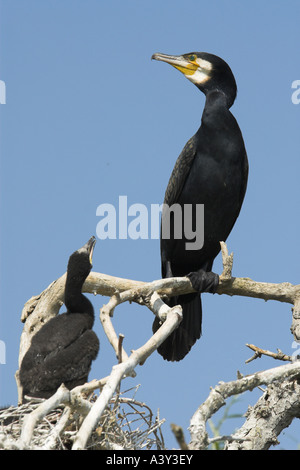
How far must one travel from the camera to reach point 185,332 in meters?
6.77

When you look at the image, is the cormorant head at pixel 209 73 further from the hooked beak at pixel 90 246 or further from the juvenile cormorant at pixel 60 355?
the juvenile cormorant at pixel 60 355

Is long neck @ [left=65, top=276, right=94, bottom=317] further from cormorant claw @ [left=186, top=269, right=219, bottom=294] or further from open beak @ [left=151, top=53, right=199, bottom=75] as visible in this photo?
open beak @ [left=151, top=53, right=199, bottom=75]

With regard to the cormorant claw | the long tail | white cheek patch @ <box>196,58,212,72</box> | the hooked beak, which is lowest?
the long tail

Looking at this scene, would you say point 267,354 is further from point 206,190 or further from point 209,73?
point 209,73

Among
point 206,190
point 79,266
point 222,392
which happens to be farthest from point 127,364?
point 206,190

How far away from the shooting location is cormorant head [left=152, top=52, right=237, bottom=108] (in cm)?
721

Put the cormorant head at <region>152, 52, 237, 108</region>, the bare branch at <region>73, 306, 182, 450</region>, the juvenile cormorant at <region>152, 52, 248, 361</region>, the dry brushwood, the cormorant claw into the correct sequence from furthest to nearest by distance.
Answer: the cormorant head at <region>152, 52, 237, 108</region> → the juvenile cormorant at <region>152, 52, 248, 361</region> → the cormorant claw → the dry brushwood → the bare branch at <region>73, 306, 182, 450</region>

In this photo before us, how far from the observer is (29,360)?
5.04 metres

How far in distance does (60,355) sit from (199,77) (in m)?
3.40

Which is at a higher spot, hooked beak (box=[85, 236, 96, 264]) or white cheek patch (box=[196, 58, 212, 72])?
white cheek patch (box=[196, 58, 212, 72])

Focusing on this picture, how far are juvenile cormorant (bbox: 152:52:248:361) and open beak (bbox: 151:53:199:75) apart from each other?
42cm

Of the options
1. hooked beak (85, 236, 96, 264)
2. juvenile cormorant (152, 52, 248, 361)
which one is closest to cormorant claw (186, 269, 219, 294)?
juvenile cormorant (152, 52, 248, 361)
